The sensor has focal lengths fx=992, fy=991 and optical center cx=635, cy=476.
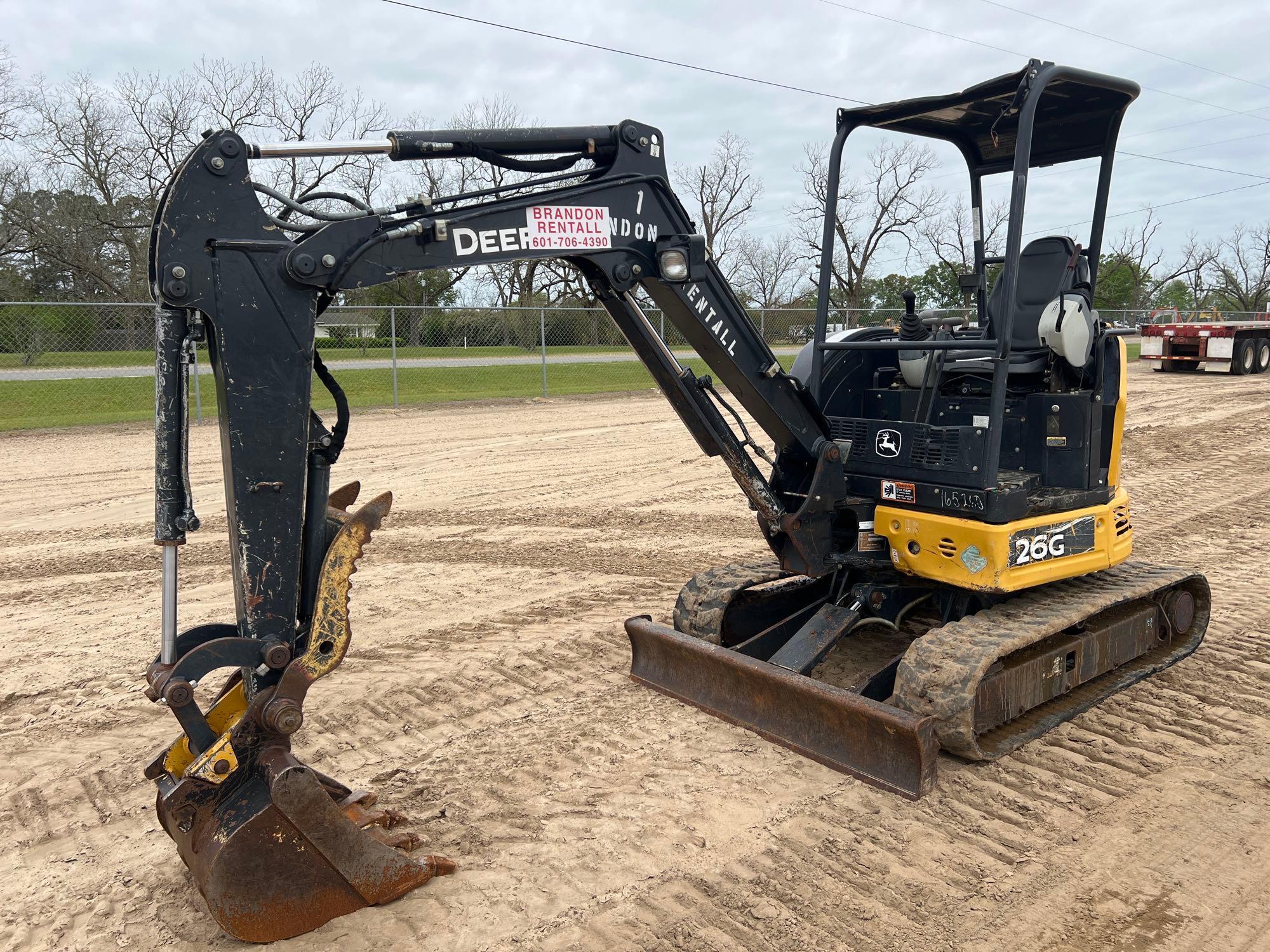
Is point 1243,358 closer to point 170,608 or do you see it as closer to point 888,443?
point 888,443

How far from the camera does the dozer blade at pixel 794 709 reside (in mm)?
4168

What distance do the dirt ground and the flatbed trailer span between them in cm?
1995

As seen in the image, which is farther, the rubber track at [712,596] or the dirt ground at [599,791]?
the rubber track at [712,596]

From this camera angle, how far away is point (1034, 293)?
17.1 feet

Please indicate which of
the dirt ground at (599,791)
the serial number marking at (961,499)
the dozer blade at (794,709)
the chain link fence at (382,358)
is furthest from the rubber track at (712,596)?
the chain link fence at (382,358)

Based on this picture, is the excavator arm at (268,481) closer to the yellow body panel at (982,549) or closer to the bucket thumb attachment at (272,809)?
the bucket thumb attachment at (272,809)

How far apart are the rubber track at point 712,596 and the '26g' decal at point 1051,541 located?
4.30 ft

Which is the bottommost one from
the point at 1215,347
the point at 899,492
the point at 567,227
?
the point at 899,492

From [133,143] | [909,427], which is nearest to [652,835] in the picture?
[909,427]

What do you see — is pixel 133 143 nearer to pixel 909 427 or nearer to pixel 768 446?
pixel 768 446

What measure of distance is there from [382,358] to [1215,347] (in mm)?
20689

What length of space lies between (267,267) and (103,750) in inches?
108

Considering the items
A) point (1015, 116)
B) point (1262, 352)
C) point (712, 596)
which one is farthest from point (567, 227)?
point (1262, 352)

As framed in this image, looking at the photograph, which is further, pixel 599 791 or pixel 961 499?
pixel 961 499
